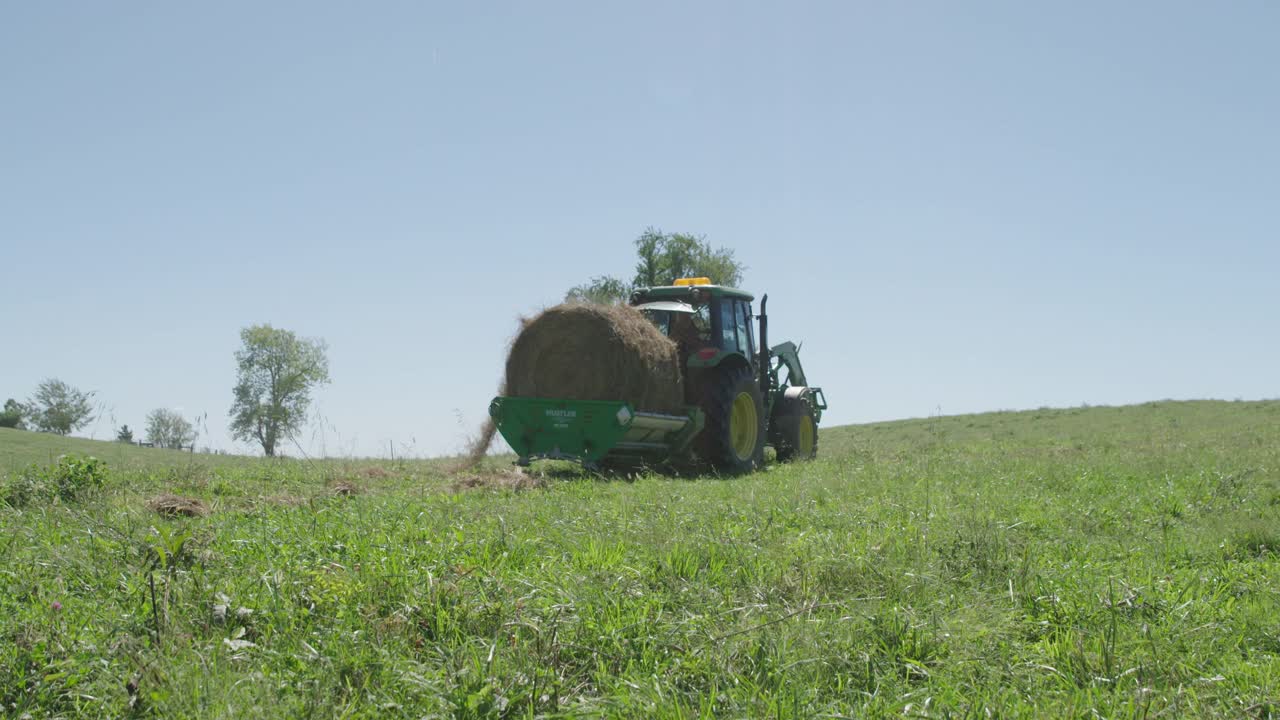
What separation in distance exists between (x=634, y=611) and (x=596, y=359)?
23.1ft

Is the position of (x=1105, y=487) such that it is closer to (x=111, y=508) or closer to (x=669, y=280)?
(x=111, y=508)

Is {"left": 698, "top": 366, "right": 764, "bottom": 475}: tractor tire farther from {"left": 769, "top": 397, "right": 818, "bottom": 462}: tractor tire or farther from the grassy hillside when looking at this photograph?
the grassy hillside

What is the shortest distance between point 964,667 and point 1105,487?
5.90 meters

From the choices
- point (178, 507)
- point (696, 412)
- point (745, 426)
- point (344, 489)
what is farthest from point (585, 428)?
point (178, 507)

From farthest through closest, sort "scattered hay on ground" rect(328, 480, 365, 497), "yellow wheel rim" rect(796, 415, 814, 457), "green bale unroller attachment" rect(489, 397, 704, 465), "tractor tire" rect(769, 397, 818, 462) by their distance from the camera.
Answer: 1. "yellow wheel rim" rect(796, 415, 814, 457)
2. "tractor tire" rect(769, 397, 818, 462)
3. "green bale unroller attachment" rect(489, 397, 704, 465)
4. "scattered hay on ground" rect(328, 480, 365, 497)

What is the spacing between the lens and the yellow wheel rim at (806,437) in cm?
1458

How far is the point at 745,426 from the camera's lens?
12570 millimetres

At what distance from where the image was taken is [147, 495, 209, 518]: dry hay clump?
6.18 m

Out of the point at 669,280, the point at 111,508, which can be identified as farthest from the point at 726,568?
the point at 669,280

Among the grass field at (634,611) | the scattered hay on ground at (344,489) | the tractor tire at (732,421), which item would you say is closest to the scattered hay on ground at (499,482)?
the scattered hay on ground at (344,489)

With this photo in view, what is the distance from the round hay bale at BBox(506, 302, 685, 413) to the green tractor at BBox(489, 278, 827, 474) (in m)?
0.21

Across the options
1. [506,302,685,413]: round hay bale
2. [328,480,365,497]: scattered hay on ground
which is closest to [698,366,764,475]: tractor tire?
[506,302,685,413]: round hay bale

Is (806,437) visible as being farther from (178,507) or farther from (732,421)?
(178,507)

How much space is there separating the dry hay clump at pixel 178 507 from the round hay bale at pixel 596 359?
483 cm
